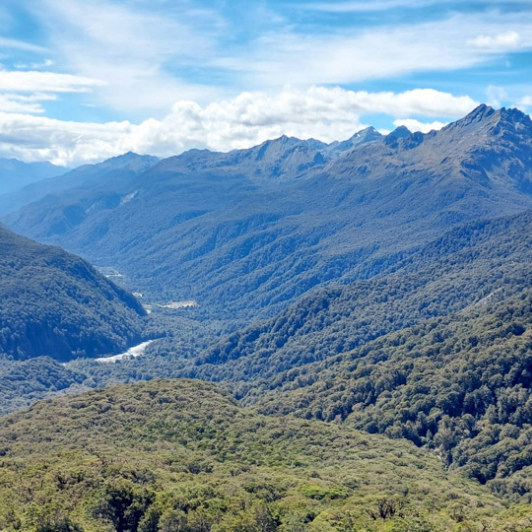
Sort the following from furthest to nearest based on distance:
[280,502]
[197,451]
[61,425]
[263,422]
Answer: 1. [263,422]
2. [61,425]
3. [197,451]
4. [280,502]

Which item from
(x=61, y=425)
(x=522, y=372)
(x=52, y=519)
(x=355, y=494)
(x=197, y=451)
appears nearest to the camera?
(x=52, y=519)

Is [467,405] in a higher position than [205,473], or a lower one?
lower

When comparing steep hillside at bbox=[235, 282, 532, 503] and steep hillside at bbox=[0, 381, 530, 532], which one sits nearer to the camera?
steep hillside at bbox=[0, 381, 530, 532]

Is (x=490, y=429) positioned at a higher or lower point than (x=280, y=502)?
lower

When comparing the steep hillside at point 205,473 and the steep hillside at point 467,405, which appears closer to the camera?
the steep hillside at point 205,473

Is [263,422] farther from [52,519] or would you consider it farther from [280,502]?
[52,519]

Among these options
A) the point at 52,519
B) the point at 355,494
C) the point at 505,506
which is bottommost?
the point at 505,506

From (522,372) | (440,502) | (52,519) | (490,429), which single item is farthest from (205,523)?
(522,372)

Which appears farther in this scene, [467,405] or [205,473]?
[467,405]
